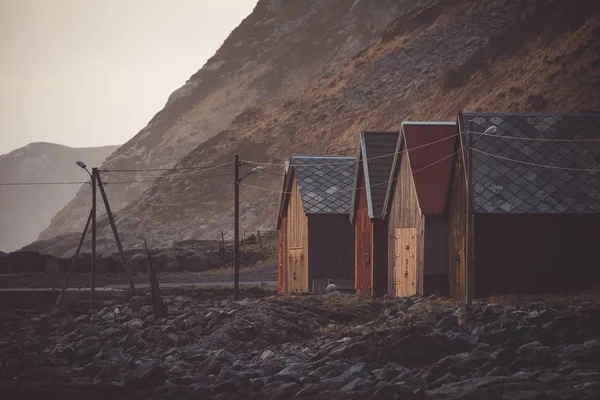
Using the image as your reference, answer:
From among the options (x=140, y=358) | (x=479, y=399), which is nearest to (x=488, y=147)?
(x=140, y=358)

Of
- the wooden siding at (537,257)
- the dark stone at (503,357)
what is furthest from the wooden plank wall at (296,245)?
the dark stone at (503,357)

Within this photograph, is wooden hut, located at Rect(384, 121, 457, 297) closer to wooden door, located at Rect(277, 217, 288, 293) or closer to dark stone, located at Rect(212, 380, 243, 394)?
wooden door, located at Rect(277, 217, 288, 293)

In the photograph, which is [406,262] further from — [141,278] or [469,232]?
[141,278]

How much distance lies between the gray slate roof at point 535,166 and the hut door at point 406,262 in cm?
442

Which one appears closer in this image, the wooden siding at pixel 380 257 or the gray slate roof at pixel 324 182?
the wooden siding at pixel 380 257

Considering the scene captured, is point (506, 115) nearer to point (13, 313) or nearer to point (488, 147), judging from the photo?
point (488, 147)

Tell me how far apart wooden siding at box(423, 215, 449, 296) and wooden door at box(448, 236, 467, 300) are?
547mm

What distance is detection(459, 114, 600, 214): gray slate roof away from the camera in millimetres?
29406

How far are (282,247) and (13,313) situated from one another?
1410 centimetres

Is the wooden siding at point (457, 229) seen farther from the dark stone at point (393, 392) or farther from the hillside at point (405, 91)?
the hillside at point (405, 91)

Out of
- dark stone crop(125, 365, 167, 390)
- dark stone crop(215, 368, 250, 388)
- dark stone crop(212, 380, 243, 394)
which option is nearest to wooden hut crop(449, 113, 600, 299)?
dark stone crop(215, 368, 250, 388)

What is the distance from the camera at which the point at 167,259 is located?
2586 inches

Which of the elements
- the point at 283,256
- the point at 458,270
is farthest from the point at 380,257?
the point at 283,256

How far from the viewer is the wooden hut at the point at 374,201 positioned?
122 feet
